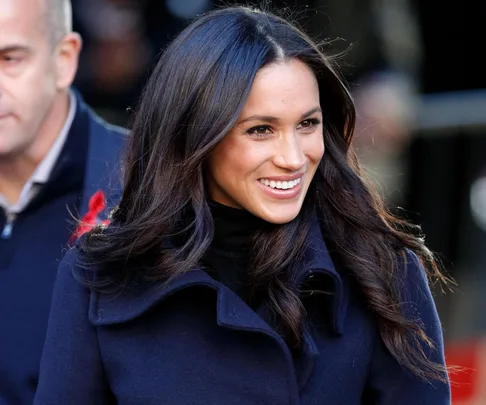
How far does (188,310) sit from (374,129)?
12.2ft

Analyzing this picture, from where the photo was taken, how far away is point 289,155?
102 inches

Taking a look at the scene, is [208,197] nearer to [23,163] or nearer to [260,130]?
[260,130]

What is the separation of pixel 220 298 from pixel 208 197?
1.07ft

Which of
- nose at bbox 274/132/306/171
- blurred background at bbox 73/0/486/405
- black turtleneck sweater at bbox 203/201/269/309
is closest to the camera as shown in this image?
nose at bbox 274/132/306/171

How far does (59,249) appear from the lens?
3.31m

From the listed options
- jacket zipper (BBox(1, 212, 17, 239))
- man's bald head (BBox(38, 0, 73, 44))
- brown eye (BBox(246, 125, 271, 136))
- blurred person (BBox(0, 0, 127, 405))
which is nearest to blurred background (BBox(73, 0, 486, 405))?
man's bald head (BBox(38, 0, 73, 44))

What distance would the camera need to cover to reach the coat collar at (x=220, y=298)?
258 centimetres

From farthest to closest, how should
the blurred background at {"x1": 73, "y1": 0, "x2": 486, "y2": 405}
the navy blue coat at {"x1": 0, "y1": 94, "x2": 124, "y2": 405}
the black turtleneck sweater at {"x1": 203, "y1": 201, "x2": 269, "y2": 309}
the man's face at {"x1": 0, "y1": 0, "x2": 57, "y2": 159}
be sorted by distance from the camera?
the blurred background at {"x1": 73, "y1": 0, "x2": 486, "y2": 405} → the man's face at {"x1": 0, "y1": 0, "x2": 57, "y2": 159} → the navy blue coat at {"x1": 0, "y1": 94, "x2": 124, "y2": 405} → the black turtleneck sweater at {"x1": 203, "y1": 201, "x2": 269, "y2": 309}

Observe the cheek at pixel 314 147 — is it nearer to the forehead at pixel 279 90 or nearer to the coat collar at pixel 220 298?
the forehead at pixel 279 90

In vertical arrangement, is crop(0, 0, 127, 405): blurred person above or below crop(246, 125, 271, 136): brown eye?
below

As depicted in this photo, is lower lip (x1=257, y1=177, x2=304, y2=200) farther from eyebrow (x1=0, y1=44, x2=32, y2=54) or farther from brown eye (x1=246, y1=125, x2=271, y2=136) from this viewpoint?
eyebrow (x1=0, y1=44, x2=32, y2=54)

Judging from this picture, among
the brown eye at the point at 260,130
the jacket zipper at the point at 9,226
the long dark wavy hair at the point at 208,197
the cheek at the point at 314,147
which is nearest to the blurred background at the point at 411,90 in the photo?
the jacket zipper at the point at 9,226

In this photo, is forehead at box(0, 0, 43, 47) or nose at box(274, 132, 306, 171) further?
forehead at box(0, 0, 43, 47)

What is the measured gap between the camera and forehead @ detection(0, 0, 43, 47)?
3.39 m
